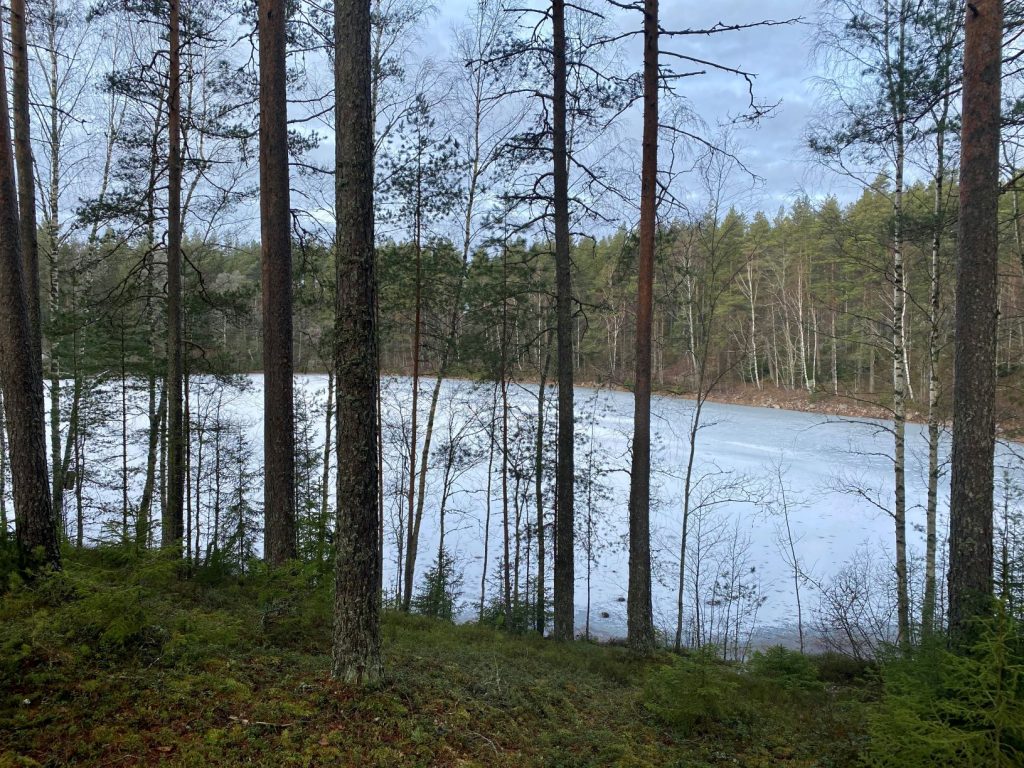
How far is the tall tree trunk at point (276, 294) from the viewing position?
5.52m

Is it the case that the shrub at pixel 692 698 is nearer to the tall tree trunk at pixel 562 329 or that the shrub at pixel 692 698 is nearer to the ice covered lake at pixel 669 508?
the tall tree trunk at pixel 562 329

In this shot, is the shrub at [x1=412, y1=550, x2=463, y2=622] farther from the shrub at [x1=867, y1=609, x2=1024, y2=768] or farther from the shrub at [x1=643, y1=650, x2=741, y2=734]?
the shrub at [x1=867, y1=609, x2=1024, y2=768]

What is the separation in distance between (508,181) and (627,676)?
7095 mm

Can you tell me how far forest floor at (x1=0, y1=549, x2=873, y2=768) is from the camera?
2510mm

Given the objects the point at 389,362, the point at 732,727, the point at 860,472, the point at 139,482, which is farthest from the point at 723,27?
the point at 139,482

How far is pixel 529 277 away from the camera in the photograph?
10.5m

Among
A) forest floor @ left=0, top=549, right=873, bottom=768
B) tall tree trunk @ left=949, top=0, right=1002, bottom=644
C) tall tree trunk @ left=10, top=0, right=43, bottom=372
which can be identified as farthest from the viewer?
tall tree trunk @ left=10, top=0, right=43, bottom=372

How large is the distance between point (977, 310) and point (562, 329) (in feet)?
15.3

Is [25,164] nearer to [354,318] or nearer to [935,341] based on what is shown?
[354,318]

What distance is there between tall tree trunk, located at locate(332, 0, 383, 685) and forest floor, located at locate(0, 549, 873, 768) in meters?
0.61

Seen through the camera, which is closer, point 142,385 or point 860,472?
point 142,385

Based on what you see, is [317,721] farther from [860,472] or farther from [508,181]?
[860,472]

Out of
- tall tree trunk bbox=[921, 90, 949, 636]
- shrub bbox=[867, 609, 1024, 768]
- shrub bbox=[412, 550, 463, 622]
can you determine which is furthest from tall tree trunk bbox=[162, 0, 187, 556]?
tall tree trunk bbox=[921, 90, 949, 636]

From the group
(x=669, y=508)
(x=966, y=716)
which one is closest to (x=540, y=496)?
(x=669, y=508)
